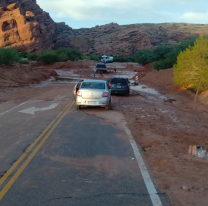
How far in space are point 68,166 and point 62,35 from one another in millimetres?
126900

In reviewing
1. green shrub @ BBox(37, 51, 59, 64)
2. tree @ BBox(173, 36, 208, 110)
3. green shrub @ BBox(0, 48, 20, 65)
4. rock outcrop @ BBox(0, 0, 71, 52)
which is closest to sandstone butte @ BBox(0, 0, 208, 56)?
rock outcrop @ BBox(0, 0, 71, 52)

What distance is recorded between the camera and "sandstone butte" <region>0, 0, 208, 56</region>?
95.0 metres

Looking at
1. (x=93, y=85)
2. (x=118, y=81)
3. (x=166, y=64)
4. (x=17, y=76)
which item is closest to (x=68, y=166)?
(x=93, y=85)

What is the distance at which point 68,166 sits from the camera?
782 centimetres

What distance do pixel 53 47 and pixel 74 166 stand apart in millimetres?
107872

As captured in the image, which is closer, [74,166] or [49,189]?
[49,189]

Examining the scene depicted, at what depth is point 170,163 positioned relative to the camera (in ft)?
26.9

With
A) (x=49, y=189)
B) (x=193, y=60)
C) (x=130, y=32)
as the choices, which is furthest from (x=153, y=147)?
(x=130, y=32)

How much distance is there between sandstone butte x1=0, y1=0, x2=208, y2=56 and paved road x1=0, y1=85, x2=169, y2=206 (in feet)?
280

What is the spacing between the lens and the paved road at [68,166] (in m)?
5.96

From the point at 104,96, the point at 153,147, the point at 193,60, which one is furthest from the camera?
the point at 193,60

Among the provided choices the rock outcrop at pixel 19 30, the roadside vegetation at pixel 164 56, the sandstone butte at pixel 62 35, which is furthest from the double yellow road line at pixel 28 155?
the rock outcrop at pixel 19 30

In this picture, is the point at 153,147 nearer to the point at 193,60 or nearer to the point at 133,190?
the point at 133,190

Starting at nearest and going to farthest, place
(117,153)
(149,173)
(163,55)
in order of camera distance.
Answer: (149,173), (117,153), (163,55)
